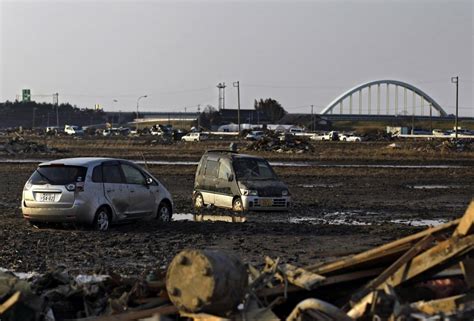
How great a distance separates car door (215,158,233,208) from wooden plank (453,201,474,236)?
52.7 feet

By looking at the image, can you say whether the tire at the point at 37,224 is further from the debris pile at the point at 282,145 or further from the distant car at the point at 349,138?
the distant car at the point at 349,138

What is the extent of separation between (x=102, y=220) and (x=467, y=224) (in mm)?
12068

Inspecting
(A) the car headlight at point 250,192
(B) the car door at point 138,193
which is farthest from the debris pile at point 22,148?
(B) the car door at point 138,193

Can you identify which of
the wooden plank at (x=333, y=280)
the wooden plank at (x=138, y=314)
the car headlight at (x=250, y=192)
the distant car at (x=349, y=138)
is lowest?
the distant car at (x=349, y=138)

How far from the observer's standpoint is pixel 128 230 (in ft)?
60.8

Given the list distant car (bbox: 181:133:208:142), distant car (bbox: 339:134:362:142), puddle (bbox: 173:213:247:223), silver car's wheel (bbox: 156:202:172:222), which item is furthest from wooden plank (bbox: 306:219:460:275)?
distant car (bbox: 339:134:362:142)

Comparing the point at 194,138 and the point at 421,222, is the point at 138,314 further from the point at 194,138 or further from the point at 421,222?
the point at 194,138

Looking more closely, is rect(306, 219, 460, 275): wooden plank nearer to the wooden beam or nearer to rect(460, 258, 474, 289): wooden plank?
the wooden beam

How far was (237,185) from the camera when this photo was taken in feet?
76.2

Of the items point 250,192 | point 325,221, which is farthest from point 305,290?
point 250,192

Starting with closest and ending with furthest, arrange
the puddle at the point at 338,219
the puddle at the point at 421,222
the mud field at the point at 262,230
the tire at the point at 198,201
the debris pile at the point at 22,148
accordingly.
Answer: the mud field at the point at 262,230
the puddle at the point at 421,222
the puddle at the point at 338,219
the tire at the point at 198,201
the debris pile at the point at 22,148

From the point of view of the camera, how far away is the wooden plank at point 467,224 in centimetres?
729

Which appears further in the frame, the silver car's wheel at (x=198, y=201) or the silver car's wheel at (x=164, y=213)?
the silver car's wheel at (x=198, y=201)

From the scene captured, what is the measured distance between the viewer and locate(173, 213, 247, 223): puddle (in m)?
21.0
